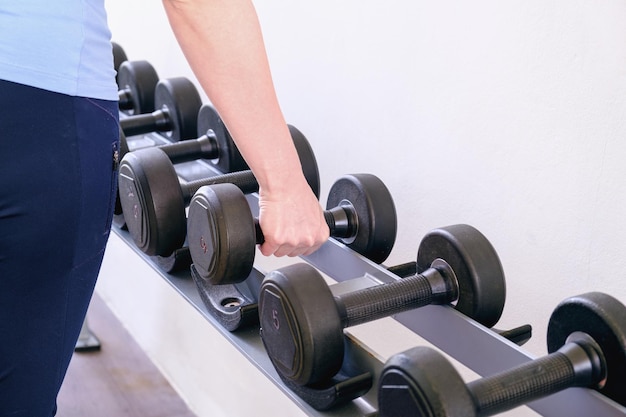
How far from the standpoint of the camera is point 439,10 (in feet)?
4.14

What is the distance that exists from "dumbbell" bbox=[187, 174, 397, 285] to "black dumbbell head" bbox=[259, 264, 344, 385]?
12 cm

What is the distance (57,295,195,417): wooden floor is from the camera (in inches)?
68.9

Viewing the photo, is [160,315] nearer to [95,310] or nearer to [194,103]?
[95,310]

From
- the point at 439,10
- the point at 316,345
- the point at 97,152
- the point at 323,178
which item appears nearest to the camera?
the point at 97,152

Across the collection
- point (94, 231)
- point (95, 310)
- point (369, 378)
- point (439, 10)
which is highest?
point (439, 10)

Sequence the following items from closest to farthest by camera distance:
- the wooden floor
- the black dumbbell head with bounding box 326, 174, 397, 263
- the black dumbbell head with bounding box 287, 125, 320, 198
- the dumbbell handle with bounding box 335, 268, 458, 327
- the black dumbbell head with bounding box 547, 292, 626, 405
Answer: the black dumbbell head with bounding box 547, 292, 626, 405 → the dumbbell handle with bounding box 335, 268, 458, 327 → the black dumbbell head with bounding box 326, 174, 397, 263 → the black dumbbell head with bounding box 287, 125, 320, 198 → the wooden floor

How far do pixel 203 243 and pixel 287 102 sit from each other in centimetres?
65

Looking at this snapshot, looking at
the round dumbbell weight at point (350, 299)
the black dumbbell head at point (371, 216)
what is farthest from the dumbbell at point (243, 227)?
the round dumbbell weight at point (350, 299)

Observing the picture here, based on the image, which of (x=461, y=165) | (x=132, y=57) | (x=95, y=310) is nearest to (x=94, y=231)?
(x=461, y=165)

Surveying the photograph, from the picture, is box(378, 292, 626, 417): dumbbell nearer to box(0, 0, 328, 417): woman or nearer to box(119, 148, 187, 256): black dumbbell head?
box(0, 0, 328, 417): woman

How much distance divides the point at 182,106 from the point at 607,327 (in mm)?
1004

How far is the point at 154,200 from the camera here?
1.22 m

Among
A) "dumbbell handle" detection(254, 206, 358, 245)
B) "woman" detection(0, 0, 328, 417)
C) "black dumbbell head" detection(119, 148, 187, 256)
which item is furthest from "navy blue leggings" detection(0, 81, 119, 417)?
"dumbbell handle" detection(254, 206, 358, 245)

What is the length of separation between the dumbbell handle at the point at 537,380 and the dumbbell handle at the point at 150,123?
1.02 m
